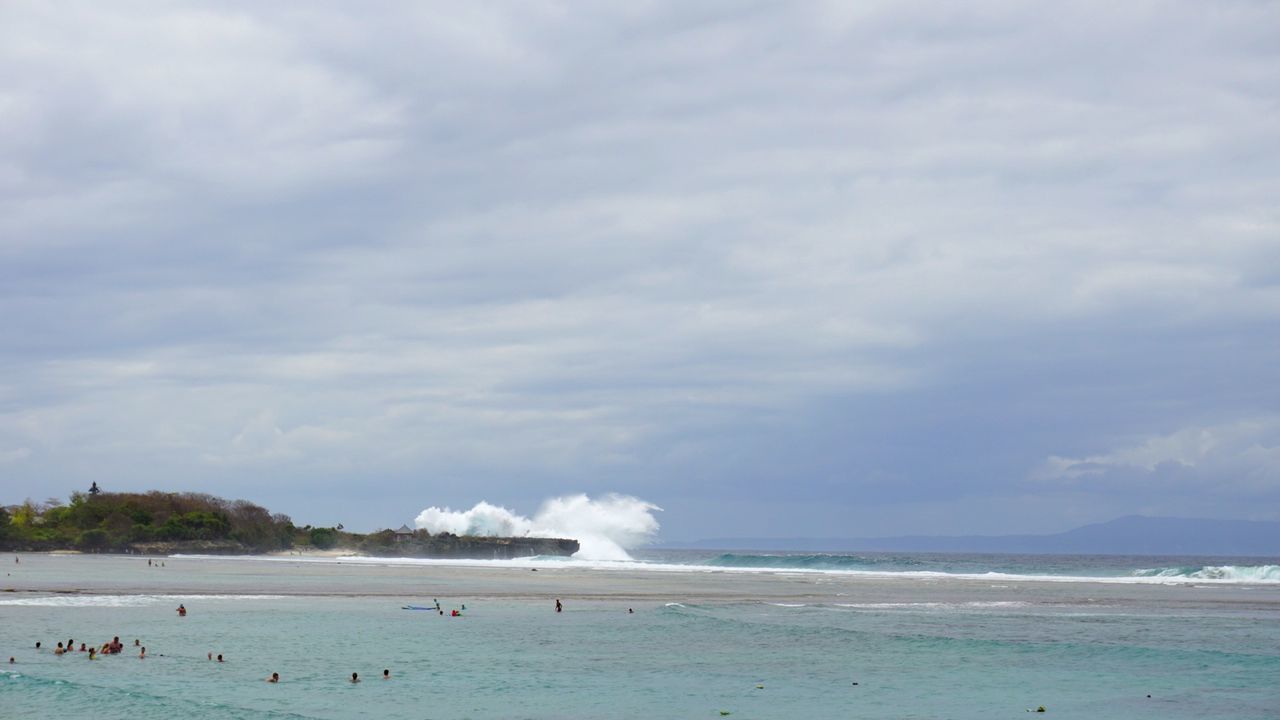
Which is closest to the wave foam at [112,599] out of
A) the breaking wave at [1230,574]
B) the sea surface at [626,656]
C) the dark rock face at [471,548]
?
the sea surface at [626,656]

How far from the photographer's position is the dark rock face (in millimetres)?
193625

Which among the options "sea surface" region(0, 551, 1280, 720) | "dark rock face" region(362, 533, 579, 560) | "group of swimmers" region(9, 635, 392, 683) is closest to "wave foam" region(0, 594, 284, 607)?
"sea surface" region(0, 551, 1280, 720)

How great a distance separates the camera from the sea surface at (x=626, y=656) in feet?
95.8

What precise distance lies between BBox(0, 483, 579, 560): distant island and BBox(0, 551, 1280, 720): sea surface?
10995cm

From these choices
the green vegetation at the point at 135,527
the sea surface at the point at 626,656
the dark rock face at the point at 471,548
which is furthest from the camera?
the dark rock face at the point at 471,548

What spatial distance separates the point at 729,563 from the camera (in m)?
168

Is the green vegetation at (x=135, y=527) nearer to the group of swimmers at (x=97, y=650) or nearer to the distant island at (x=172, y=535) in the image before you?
the distant island at (x=172, y=535)

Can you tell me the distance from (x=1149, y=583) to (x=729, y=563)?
76.3 m

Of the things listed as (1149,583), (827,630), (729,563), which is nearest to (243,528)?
(729,563)

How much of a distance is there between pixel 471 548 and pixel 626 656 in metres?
163

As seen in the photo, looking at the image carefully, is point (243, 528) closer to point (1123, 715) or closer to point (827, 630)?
point (827, 630)

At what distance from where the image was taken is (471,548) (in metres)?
198

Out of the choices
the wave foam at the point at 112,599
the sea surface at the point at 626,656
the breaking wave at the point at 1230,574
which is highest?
the breaking wave at the point at 1230,574

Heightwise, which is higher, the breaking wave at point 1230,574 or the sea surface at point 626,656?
the breaking wave at point 1230,574
